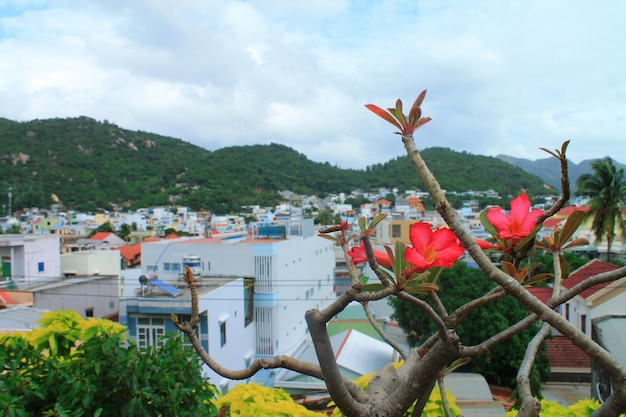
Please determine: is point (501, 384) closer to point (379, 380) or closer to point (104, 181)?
point (379, 380)

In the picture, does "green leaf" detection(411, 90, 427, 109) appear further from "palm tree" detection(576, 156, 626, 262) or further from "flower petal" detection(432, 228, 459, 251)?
"palm tree" detection(576, 156, 626, 262)

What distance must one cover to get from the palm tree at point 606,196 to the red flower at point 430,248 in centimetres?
1765

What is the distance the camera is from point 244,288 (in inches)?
470

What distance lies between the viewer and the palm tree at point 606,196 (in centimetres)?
1608

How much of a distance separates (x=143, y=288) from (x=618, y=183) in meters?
16.6

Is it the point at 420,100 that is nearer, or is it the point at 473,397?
the point at 420,100

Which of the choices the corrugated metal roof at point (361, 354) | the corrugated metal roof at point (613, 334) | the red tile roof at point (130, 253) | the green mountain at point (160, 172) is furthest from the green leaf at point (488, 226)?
the green mountain at point (160, 172)

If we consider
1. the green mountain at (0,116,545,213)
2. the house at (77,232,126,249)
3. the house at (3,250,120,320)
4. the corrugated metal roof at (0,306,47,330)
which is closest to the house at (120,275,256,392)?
the corrugated metal roof at (0,306,47,330)

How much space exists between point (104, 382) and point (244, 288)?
9.59 m

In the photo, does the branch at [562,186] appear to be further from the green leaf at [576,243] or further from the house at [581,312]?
the house at [581,312]

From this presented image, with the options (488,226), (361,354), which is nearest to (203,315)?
(361,354)

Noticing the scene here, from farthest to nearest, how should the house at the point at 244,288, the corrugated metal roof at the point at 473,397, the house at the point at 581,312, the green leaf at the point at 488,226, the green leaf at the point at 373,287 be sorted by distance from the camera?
the house at the point at 581,312, the house at the point at 244,288, the corrugated metal roof at the point at 473,397, the green leaf at the point at 488,226, the green leaf at the point at 373,287

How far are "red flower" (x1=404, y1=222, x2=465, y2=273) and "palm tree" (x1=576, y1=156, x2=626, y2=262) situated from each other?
17.7 m

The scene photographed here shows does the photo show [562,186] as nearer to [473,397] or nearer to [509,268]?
[509,268]
